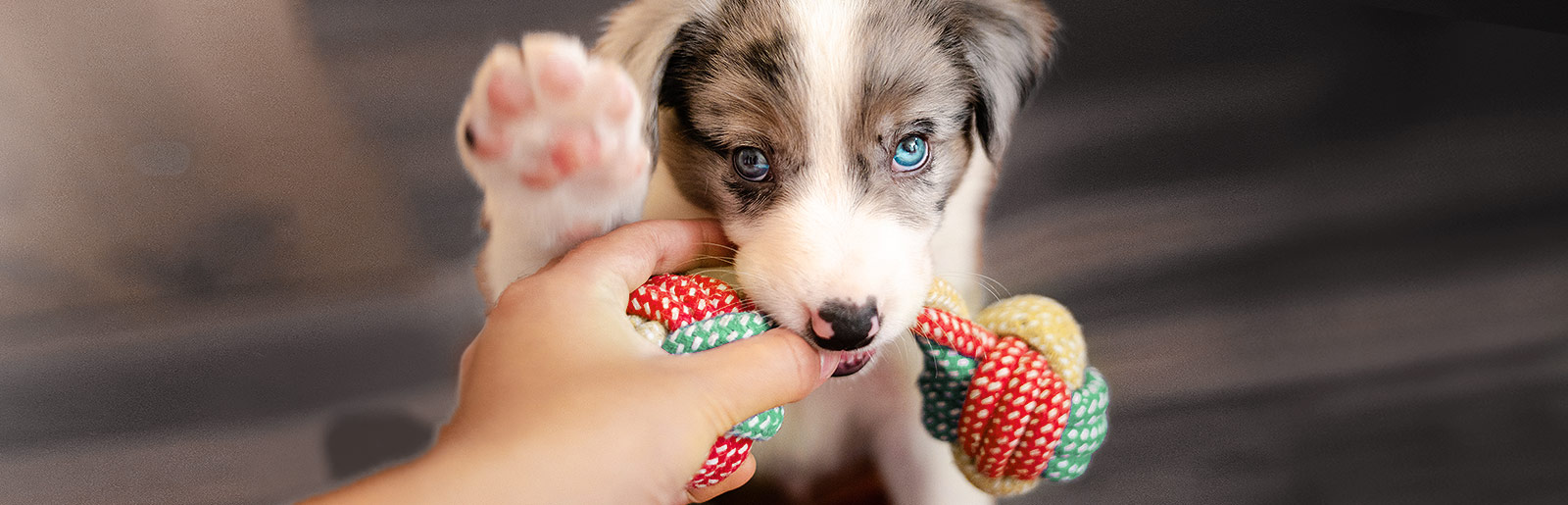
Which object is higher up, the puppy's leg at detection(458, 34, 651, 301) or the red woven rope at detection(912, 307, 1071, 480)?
the puppy's leg at detection(458, 34, 651, 301)

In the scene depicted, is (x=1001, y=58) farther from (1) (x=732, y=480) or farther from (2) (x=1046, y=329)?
(1) (x=732, y=480)

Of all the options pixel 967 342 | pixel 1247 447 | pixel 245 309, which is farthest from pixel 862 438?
pixel 245 309

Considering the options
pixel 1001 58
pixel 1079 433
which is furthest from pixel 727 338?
pixel 1001 58

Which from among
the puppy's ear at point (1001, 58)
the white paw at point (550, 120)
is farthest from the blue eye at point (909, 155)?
the white paw at point (550, 120)

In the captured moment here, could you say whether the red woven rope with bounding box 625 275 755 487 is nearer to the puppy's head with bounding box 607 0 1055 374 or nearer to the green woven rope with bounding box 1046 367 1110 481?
the puppy's head with bounding box 607 0 1055 374

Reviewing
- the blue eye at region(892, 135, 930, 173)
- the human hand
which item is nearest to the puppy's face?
the blue eye at region(892, 135, 930, 173)
